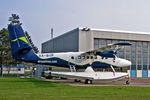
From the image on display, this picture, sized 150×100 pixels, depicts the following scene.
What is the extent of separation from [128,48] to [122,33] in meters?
3.63

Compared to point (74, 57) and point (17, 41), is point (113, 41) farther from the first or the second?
point (17, 41)

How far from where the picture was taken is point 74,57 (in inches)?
952

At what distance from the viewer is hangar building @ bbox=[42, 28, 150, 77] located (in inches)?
1481

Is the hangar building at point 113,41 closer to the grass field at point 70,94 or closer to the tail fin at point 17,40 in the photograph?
the tail fin at point 17,40

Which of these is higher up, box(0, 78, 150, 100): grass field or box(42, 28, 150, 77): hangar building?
box(42, 28, 150, 77): hangar building

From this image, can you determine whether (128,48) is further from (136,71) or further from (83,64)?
(83,64)

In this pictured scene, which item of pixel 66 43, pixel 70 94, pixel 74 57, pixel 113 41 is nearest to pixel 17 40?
pixel 74 57

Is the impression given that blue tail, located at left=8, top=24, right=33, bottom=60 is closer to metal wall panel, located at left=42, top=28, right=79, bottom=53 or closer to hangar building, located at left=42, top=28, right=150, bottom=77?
hangar building, located at left=42, top=28, right=150, bottom=77

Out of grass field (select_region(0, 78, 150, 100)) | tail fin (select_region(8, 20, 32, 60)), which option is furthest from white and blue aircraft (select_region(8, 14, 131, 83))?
grass field (select_region(0, 78, 150, 100))

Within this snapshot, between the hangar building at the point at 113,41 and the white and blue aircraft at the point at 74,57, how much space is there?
1253cm

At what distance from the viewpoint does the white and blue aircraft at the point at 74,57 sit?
71.9ft

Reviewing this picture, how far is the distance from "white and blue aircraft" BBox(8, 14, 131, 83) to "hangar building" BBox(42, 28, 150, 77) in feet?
41.1

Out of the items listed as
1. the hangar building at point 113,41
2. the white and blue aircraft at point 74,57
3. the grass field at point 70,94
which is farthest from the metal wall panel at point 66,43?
the grass field at point 70,94

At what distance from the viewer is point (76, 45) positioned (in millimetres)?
37438
